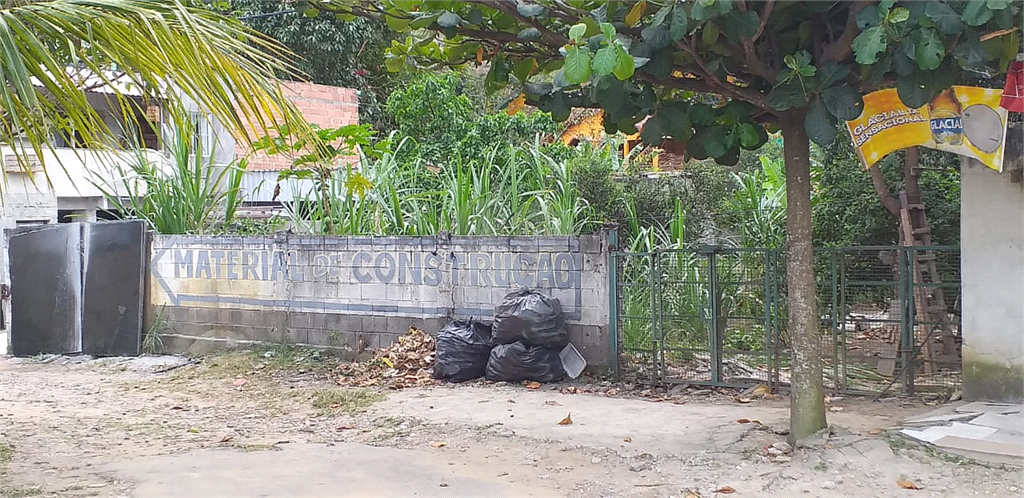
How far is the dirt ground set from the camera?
538cm

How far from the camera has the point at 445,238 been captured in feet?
32.6

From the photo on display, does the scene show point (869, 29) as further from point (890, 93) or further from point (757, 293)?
point (757, 293)

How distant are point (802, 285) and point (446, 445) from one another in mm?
2690

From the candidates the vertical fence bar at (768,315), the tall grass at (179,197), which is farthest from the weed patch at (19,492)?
the tall grass at (179,197)

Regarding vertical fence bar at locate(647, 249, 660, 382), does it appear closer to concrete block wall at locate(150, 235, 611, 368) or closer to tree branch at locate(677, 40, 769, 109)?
concrete block wall at locate(150, 235, 611, 368)

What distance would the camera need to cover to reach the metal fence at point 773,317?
25.2 feet

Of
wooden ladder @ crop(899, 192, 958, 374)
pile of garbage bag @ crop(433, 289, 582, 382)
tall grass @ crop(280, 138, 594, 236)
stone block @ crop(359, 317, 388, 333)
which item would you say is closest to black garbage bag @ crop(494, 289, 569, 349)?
pile of garbage bag @ crop(433, 289, 582, 382)

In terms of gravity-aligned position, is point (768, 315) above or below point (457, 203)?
below

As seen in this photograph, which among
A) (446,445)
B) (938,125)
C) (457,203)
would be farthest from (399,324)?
(938,125)

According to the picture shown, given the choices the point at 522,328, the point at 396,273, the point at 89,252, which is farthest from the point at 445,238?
the point at 89,252

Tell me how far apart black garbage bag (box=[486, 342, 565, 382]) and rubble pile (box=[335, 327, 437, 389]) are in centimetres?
79

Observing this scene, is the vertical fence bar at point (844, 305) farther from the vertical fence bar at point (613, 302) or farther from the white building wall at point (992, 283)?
the vertical fence bar at point (613, 302)

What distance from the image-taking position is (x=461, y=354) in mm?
9258

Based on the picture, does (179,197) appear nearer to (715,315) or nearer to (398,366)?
(398,366)
